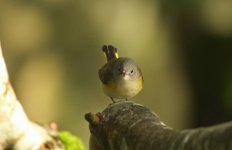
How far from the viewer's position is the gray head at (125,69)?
8.94 ft

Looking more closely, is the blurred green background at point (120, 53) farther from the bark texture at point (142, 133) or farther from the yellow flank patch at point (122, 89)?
the bark texture at point (142, 133)

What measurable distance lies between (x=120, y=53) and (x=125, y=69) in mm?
3058

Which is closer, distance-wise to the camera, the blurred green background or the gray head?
the gray head

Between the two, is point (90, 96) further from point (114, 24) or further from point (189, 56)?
point (189, 56)

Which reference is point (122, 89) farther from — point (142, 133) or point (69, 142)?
point (142, 133)

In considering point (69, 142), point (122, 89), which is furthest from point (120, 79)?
point (69, 142)

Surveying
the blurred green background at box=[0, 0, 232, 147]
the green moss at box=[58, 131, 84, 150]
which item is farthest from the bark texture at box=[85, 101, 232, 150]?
the blurred green background at box=[0, 0, 232, 147]

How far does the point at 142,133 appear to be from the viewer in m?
1.76

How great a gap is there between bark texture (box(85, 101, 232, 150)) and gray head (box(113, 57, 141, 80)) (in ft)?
2.28

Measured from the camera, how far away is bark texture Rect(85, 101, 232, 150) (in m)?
1.42

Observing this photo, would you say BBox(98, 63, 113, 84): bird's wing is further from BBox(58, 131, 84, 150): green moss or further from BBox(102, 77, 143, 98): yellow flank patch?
BBox(58, 131, 84, 150): green moss

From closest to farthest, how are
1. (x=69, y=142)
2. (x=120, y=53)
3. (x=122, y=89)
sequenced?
(x=69, y=142) < (x=122, y=89) < (x=120, y=53)

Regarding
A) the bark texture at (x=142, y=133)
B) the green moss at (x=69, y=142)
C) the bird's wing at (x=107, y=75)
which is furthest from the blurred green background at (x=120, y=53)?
the bark texture at (x=142, y=133)

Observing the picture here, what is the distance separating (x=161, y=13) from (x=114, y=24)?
17.8 inches
